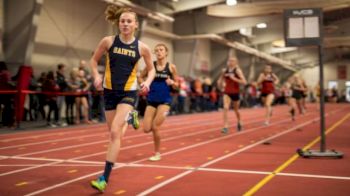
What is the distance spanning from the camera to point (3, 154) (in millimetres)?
7398

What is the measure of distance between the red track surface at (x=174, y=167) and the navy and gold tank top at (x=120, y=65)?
118 cm

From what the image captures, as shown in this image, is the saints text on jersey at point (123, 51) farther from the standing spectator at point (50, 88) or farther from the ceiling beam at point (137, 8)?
the ceiling beam at point (137, 8)

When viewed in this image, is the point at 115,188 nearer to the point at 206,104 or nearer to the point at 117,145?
the point at 117,145

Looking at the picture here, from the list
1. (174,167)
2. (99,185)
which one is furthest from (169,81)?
(99,185)

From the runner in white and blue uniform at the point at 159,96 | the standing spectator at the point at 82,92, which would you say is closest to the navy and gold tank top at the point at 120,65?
the runner in white and blue uniform at the point at 159,96

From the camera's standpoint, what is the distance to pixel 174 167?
20.2 ft

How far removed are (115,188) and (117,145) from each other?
1.64 feet

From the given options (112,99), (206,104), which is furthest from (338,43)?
(112,99)

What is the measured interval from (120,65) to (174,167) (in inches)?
77.2

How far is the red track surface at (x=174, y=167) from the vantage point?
187 inches

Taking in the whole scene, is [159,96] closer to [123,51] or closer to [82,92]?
[123,51]

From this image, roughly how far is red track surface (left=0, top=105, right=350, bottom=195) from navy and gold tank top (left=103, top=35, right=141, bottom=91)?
118 centimetres

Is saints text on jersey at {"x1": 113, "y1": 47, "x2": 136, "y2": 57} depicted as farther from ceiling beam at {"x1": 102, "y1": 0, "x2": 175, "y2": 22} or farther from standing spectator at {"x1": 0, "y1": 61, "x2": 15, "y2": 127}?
ceiling beam at {"x1": 102, "y1": 0, "x2": 175, "y2": 22}

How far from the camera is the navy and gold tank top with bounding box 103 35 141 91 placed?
16.2 ft
